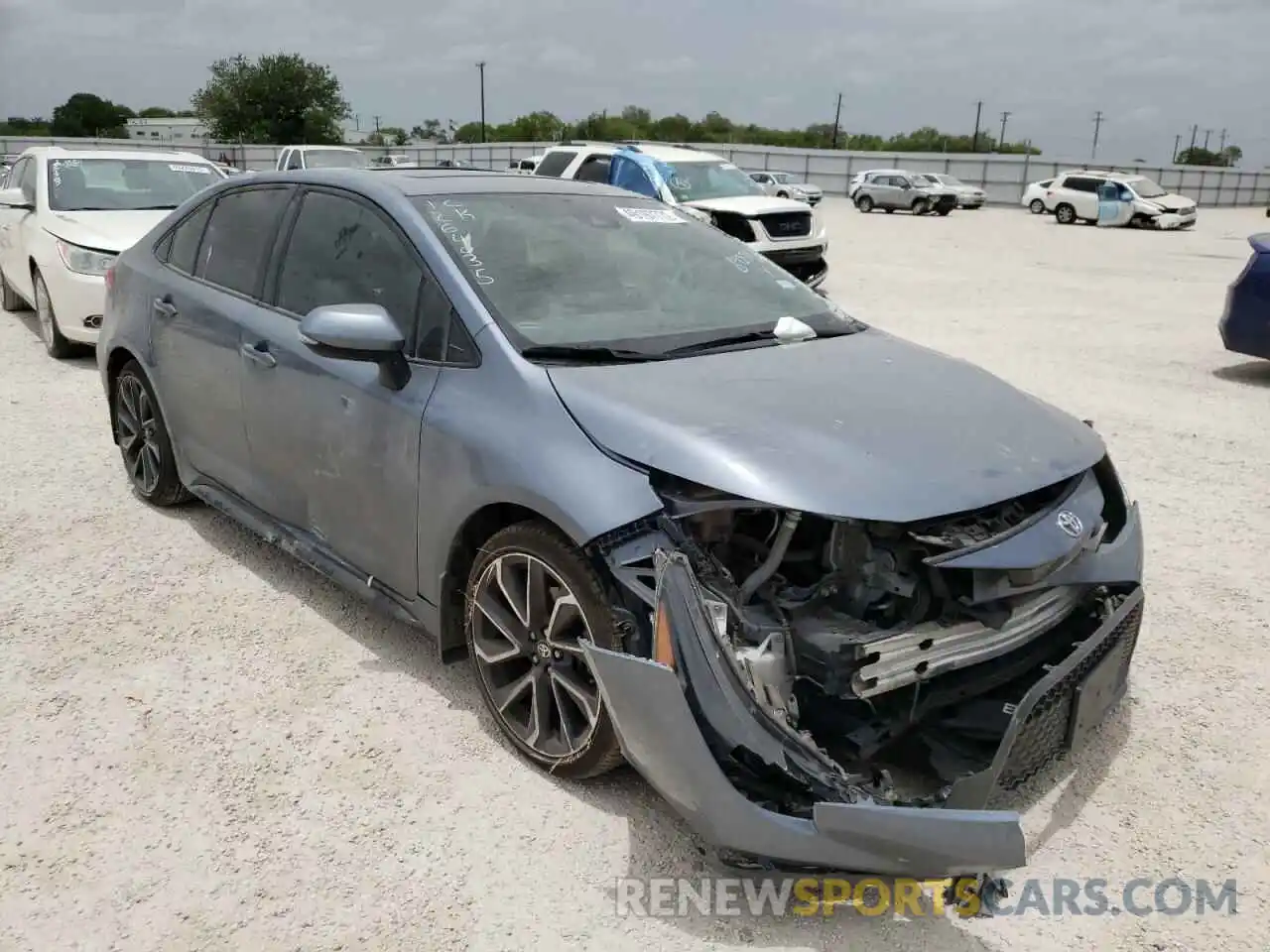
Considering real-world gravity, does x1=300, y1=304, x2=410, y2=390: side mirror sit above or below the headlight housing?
above

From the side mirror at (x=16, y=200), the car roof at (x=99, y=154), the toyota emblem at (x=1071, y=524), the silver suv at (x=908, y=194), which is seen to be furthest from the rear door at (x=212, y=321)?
the silver suv at (x=908, y=194)

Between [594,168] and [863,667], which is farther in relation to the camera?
[594,168]

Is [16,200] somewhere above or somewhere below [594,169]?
below

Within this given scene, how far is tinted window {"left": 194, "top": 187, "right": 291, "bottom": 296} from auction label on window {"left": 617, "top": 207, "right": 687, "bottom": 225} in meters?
1.36

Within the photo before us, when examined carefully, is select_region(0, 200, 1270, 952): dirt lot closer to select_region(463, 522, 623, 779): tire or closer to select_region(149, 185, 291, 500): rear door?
select_region(463, 522, 623, 779): tire

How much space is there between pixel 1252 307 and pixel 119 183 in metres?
9.81

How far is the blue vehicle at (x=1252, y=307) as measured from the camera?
7926 millimetres

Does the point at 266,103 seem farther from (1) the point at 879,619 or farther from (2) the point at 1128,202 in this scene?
(1) the point at 879,619

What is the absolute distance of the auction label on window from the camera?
3945mm

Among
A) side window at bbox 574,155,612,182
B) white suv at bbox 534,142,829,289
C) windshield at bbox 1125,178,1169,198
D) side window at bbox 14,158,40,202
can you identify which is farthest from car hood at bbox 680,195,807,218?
windshield at bbox 1125,178,1169,198

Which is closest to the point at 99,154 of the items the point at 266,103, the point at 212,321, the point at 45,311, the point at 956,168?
the point at 45,311

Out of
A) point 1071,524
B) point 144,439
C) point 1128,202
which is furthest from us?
point 1128,202

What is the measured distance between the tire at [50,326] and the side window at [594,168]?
693 centimetres

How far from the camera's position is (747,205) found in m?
13.4
